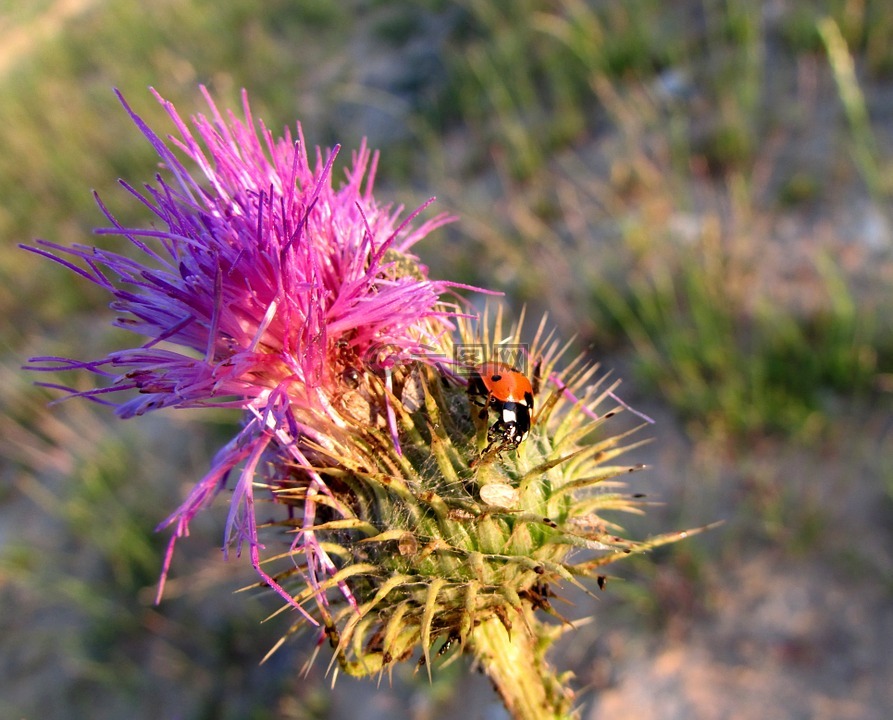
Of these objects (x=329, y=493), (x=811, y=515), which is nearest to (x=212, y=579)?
(x=329, y=493)

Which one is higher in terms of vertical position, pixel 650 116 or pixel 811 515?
pixel 650 116

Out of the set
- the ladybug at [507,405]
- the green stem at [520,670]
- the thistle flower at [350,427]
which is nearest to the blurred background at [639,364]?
the green stem at [520,670]

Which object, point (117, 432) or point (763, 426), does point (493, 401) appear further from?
point (117, 432)

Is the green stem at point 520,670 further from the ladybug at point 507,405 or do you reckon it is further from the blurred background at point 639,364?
the ladybug at point 507,405

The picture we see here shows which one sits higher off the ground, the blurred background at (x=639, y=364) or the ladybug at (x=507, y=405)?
the ladybug at (x=507, y=405)

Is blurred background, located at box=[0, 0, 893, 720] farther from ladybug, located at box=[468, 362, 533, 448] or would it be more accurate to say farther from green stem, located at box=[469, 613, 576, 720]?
ladybug, located at box=[468, 362, 533, 448]

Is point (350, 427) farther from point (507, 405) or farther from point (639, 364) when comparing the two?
point (639, 364)

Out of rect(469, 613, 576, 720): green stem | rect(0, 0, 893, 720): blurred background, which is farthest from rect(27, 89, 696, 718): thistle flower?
rect(0, 0, 893, 720): blurred background
